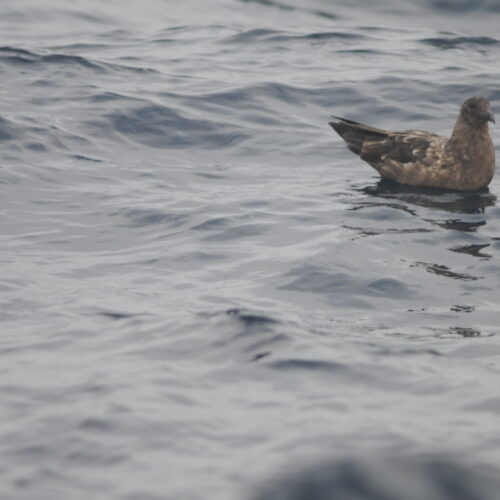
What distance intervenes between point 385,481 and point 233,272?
3832 mm

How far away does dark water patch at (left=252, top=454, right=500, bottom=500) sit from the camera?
4.90 meters

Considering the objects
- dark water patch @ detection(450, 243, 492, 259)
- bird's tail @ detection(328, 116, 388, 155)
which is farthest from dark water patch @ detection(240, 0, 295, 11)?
dark water patch @ detection(450, 243, 492, 259)

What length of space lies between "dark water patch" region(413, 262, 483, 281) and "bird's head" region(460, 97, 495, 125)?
3.38 meters

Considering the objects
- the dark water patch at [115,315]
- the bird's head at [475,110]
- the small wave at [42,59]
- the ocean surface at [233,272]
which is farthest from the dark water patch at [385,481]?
the small wave at [42,59]

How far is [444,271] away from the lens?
8.90 meters

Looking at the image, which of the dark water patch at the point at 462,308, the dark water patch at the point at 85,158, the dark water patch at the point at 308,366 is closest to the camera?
the dark water patch at the point at 308,366

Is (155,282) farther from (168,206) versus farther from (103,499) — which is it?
(103,499)

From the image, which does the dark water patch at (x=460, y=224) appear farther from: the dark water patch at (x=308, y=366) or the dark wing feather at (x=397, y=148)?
the dark water patch at (x=308, y=366)

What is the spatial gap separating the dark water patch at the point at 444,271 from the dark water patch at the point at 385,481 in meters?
3.68

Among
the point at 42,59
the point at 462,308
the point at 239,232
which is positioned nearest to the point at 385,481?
the point at 462,308

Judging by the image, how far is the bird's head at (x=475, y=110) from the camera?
1196 cm

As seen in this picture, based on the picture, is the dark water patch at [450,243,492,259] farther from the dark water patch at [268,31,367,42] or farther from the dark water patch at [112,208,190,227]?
the dark water patch at [268,31,367,42]

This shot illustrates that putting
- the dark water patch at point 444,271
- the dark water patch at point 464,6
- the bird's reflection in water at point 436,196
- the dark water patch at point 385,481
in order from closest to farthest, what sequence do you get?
the dark water patch at point 385,481, the dark water patch at point 444,271, the bird's reflection in water at point 436,196, the dark water patch at point 464,6

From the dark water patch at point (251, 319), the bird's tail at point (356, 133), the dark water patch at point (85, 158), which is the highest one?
the bird's tail at point (356, 133)
